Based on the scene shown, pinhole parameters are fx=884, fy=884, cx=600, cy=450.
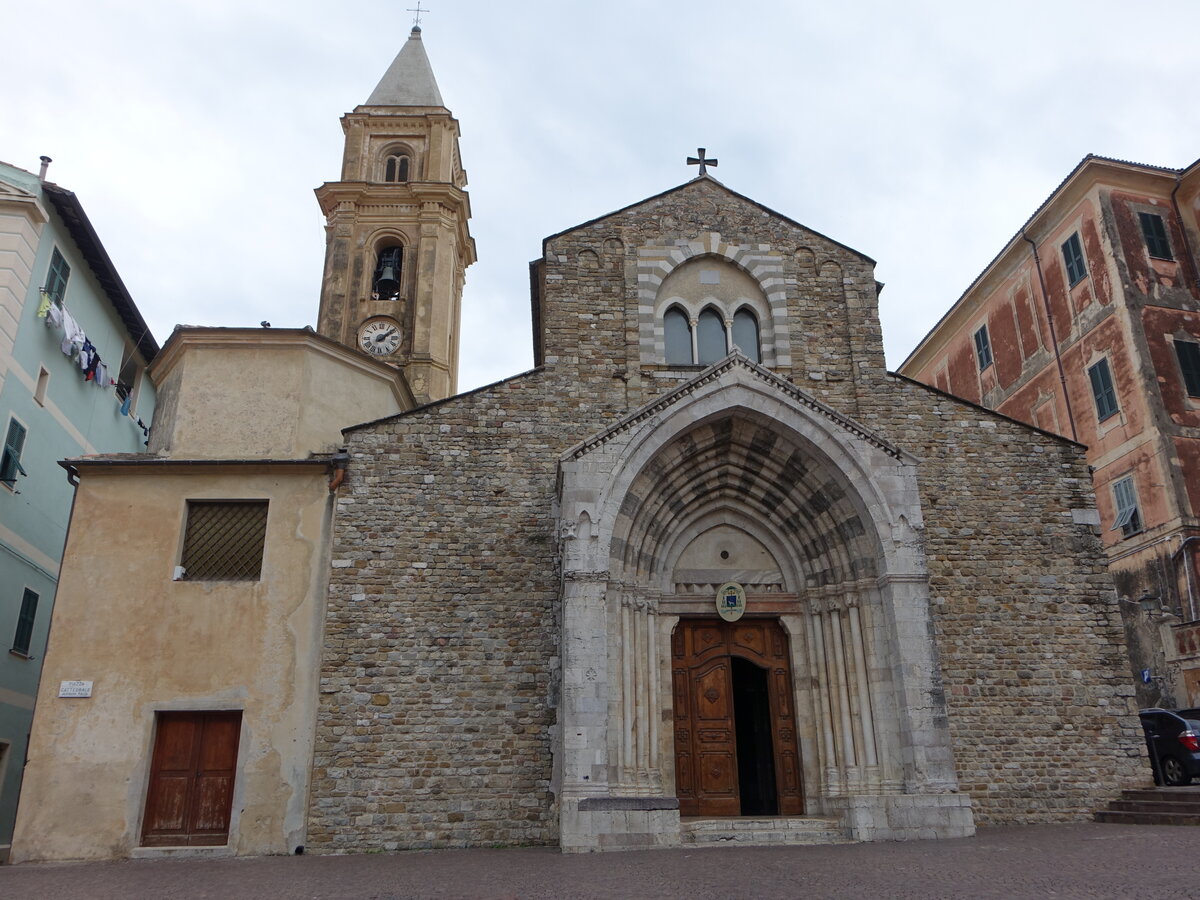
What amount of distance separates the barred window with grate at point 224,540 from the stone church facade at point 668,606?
0.26 metres

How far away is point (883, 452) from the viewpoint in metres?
12.4

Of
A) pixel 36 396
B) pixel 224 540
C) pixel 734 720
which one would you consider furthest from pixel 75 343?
pixel 734 720

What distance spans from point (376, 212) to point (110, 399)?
1000 cm

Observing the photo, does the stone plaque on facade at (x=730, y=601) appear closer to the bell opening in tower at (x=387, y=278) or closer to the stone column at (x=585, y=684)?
the stone column at (x=585, y=684)

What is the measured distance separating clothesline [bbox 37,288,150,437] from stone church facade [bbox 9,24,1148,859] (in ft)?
17.1

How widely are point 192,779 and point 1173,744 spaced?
46.9 ft

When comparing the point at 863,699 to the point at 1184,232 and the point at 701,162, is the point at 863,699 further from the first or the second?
the point at 1184,232

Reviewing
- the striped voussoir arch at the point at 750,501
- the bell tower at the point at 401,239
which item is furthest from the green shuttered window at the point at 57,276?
the striped voussoir arch at the point at 750,501

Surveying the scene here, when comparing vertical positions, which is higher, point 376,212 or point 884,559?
point 376,212

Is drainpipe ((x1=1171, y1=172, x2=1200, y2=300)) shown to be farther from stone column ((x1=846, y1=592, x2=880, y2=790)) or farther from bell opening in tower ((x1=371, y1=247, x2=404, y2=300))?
bell opening in tower ((x1=371, y1=247, x2=404, y2=300))

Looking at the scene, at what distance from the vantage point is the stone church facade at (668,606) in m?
11.3

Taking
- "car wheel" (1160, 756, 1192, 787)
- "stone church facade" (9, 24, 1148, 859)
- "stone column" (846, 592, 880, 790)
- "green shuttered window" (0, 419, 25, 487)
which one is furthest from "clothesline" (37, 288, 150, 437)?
"car wheel" (1160, 756, 1192, 787)

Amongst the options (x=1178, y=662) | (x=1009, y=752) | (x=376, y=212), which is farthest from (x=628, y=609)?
(x=376, y=212)

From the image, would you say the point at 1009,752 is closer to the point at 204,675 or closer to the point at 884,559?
the point at 884,559
